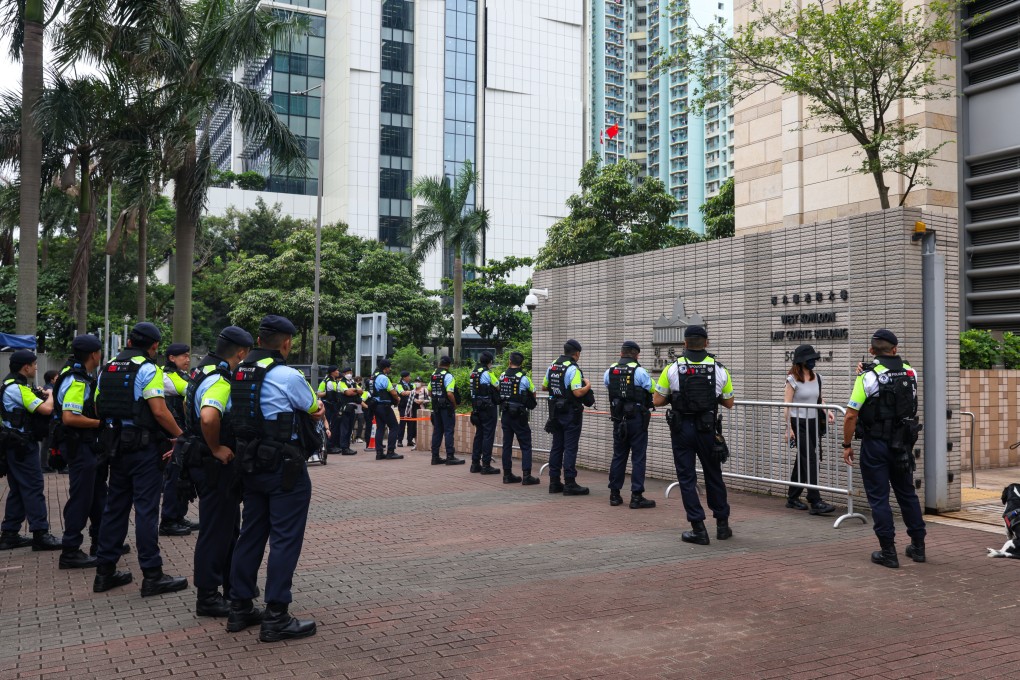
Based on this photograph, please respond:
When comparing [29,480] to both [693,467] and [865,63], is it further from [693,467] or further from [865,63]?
[865,63]

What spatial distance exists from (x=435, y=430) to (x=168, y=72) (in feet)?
32.0

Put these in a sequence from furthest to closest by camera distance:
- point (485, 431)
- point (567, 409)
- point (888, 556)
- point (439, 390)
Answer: point (439, 390), point (485, 431), point (567, 409), point (888, 556)

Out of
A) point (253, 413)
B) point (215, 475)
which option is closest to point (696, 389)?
point (253, 413)

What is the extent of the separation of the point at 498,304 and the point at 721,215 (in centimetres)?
1919

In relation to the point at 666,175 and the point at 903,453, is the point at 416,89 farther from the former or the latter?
the point at 903,453

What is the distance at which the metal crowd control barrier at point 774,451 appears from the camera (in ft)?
29.9

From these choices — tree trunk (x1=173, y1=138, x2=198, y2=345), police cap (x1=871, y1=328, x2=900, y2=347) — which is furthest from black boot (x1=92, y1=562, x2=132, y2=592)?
Answer: tree trunk (x1=173, y1=138, x2=198, y2=345)

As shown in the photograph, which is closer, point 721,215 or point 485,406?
point 485,406

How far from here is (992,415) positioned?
45.0ft

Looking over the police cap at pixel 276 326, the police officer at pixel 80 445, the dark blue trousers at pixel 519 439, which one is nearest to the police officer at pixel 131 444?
the police officer at pixel 80 445

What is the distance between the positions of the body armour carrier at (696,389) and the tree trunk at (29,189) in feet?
36.5

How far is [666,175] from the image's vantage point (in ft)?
402

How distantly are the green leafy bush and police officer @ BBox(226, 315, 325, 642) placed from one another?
1264 centimetres

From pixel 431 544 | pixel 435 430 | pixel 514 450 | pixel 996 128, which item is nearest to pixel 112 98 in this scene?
pixel 435 430
